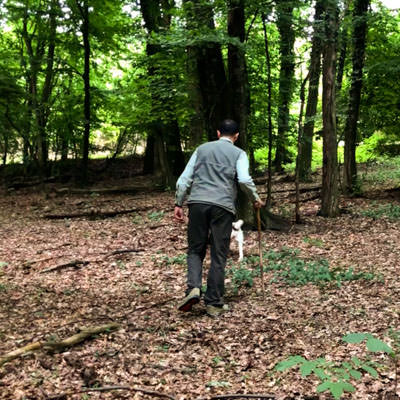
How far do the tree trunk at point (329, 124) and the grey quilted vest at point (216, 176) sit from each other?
232 inches

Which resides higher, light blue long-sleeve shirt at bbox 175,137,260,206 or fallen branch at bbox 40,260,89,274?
light blue long-sleeve shirt at bbox 175,137,260,206

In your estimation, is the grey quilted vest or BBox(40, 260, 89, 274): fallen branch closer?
the grey quilted vest

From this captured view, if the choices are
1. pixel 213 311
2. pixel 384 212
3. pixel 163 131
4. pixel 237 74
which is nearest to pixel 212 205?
pixel 213 311

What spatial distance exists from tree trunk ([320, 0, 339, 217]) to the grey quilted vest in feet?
19.4

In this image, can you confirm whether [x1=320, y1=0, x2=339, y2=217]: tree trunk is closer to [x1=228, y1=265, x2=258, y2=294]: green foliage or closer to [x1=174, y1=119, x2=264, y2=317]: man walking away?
[x1=228, y1=265, x2=258, y2=294]: green foliage

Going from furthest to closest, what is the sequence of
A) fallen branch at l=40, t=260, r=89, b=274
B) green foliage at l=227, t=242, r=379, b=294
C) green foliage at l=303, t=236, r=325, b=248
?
green foliage at l=303, t=236, r=325, b=248 → fallen branch at l=40, t=260, r=89, b=274 → green foliage at l=227, t=242, r=379, b=294

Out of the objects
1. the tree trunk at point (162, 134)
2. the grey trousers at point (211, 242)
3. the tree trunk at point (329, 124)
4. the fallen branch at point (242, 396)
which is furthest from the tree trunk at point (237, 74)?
the fallen branch at point (242, 396)

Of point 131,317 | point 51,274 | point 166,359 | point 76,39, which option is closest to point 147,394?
point 166,359

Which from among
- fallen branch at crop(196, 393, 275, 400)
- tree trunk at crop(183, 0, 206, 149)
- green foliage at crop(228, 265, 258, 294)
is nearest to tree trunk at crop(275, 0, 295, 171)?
tree trunk at crop(183, 0, 206, 149)

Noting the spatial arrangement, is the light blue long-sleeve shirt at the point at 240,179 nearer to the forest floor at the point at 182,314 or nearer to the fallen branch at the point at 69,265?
the forest floor at the point at 182,314

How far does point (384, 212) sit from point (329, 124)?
8.70 feet

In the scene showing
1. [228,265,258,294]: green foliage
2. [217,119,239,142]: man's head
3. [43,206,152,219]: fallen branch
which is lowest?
[228,265,258,294]: green foliage

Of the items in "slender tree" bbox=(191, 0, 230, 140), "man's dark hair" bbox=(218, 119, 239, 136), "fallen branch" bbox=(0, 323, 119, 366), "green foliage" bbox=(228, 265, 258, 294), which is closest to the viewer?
"fallen branch" bbox=(0, 323, 119, 366)

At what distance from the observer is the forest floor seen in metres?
3.52
